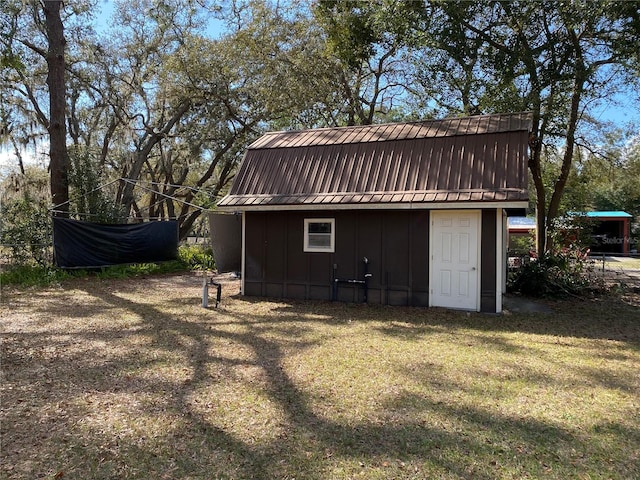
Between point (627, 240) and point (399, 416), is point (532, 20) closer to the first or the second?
point (399, 416)

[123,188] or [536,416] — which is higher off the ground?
[123,188]

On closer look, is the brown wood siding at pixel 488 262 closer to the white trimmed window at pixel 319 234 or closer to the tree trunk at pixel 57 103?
the white trimmed window at pixel 319 234

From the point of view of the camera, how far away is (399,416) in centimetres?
375

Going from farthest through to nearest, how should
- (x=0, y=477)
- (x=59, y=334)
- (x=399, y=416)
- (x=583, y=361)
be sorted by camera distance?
(x=59, y=334), (x=583, y=361), (x=399, y=416), (x=0, y=477)

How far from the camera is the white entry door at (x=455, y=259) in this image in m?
8.36

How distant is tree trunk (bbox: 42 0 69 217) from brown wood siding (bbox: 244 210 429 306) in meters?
6.69

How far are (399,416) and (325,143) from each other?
7.50 meters

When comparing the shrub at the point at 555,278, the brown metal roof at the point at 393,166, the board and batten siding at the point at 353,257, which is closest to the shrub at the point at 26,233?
the brown metal roof at the point at 393,166

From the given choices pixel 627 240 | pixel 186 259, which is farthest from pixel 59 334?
pixel 627 240

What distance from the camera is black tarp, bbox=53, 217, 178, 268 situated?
11.5 metres

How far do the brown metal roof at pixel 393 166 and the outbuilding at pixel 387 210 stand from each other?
23 millimetres

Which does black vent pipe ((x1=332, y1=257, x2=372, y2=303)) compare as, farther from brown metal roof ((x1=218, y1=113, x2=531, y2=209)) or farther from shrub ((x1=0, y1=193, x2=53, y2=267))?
shrub ((x1=0, y1=193, x2=53, y2=267))

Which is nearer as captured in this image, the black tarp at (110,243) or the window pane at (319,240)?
the window pane at (319,240)

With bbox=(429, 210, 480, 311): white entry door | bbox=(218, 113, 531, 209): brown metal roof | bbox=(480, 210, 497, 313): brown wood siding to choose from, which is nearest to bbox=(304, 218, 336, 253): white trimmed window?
bbox=(218, 113, 531, 209): brown metal roof
